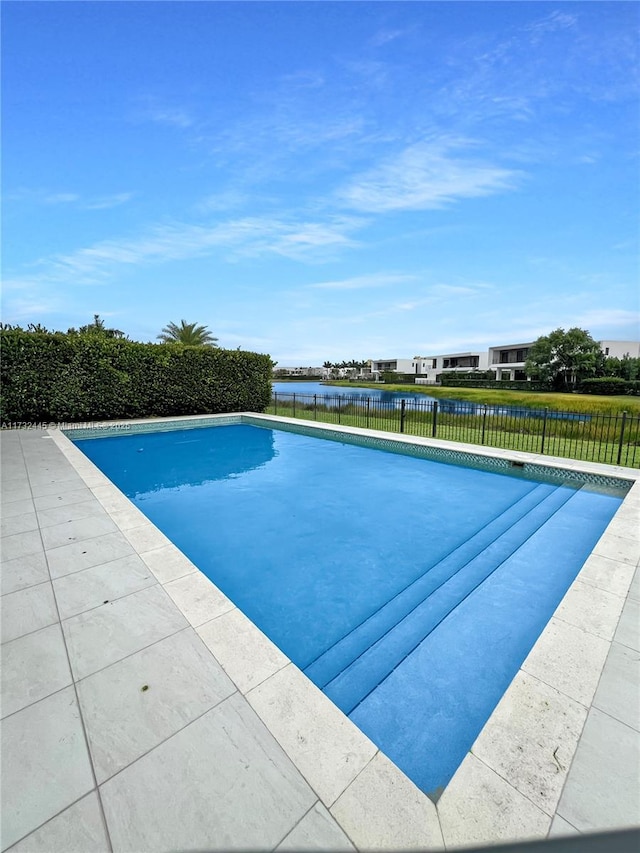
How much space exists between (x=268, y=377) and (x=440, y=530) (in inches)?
499

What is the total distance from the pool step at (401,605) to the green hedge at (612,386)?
3360cm

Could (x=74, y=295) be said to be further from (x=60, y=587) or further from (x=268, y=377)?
(x=60, y=587)

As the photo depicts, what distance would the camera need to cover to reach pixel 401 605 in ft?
11.0

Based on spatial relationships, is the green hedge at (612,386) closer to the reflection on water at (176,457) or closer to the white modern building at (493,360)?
the white modern building at (493,360)

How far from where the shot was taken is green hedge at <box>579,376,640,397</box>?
1206 inches

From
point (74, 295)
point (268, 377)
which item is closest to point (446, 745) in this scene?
point (268, 377)

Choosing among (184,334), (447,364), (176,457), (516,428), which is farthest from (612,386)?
(176,457)

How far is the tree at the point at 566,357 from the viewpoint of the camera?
1352 inches

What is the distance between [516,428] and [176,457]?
8785 millimetres

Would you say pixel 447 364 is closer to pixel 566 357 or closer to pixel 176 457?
pixel 566 357

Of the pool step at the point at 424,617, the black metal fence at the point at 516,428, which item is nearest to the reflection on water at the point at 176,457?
the black metal fence at the point at 516,428

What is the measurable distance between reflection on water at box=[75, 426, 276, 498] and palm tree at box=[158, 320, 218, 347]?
10.8 m

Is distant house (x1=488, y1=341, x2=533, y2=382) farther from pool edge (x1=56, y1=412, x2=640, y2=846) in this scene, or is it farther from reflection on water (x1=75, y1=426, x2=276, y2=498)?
pool edge (x1=56, y1=412, x2=640, y2=846)

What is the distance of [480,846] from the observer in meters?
1.27
